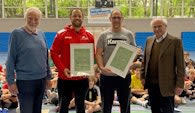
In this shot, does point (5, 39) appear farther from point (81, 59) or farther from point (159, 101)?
point (159, 101)

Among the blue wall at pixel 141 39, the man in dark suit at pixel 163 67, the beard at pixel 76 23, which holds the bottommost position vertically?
the blue wall at pixel 141 39

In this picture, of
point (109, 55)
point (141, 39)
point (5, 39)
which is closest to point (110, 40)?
point (109, 55)

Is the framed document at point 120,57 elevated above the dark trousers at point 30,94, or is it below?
above

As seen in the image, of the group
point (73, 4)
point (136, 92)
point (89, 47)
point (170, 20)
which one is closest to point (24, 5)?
point (73, 4)

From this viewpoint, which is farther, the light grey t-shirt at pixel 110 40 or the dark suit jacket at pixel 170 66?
the light grey t-shirt at pixel 110 40

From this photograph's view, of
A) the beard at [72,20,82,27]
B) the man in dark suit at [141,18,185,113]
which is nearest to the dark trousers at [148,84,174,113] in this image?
the man in dark suit at [141,18,185,113]

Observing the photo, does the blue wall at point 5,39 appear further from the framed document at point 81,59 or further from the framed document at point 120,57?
the framed document at point 120,57

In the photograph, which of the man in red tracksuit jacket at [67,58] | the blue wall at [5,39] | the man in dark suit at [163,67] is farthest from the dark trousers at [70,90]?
the blue wall at [5,39]

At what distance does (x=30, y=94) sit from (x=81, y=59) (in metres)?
0.99

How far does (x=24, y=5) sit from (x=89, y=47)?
1692cm

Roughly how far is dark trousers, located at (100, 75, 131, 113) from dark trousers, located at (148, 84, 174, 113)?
1.33 feet

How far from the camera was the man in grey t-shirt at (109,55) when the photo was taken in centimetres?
481

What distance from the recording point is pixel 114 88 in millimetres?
4953

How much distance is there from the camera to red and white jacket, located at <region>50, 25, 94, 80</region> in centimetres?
473
